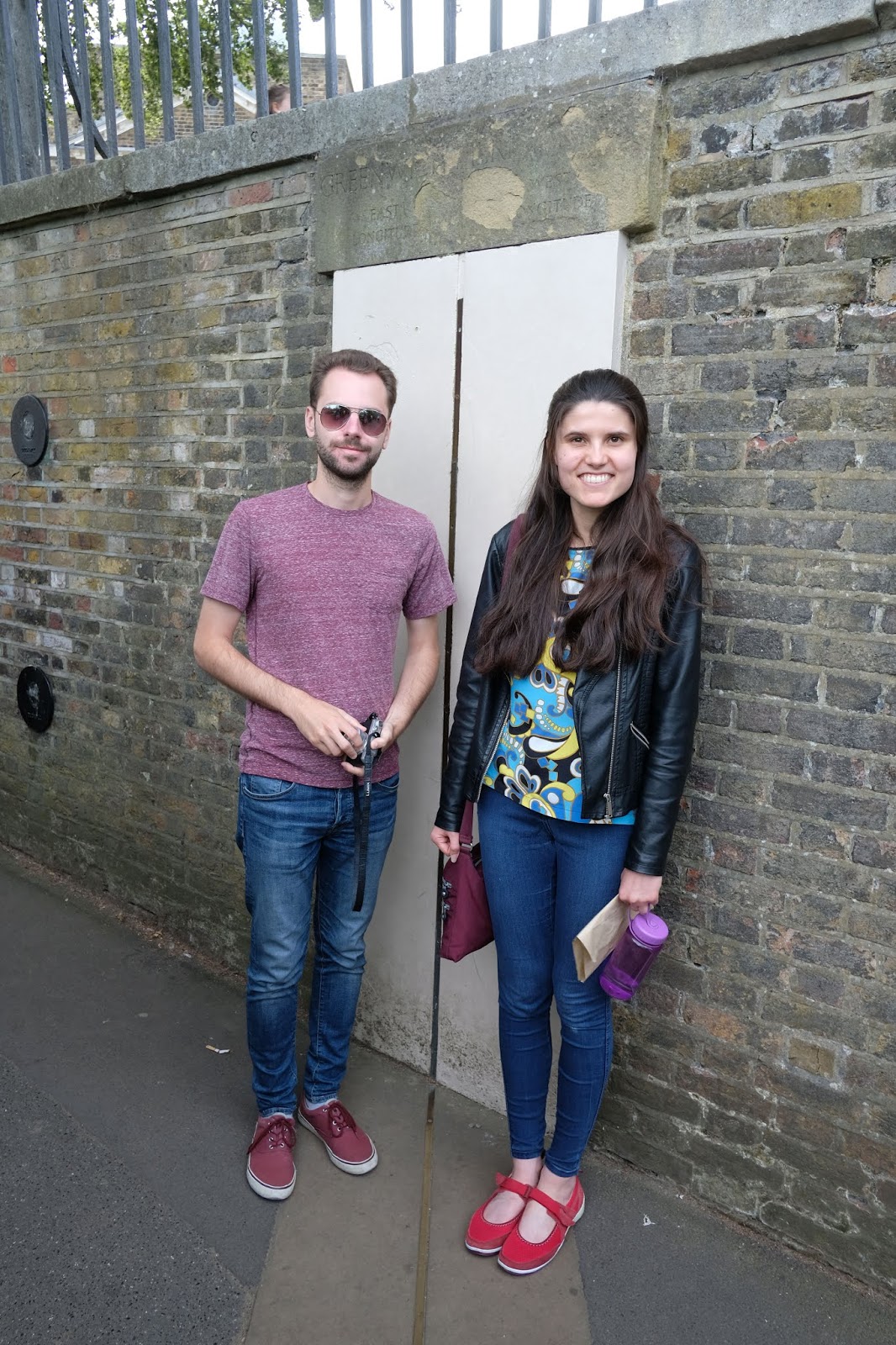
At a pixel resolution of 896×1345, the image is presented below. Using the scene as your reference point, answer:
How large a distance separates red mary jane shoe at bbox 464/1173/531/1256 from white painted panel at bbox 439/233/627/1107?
0.51 m

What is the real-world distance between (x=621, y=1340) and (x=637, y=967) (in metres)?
0.84

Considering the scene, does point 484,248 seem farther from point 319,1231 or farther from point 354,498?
point 319,1231

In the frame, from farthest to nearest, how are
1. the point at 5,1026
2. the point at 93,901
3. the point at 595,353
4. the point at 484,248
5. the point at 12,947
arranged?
the point at 93,901 < the point at 12,947 < the point at 5,1026 < the point at 484,248 < the point at 595,353

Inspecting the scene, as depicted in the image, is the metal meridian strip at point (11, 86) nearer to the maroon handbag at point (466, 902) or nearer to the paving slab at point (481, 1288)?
the maroon handbag at point (466, 902)

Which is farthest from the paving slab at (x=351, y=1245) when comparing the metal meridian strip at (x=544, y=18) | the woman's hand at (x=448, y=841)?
the metal meridian strip at (x=544, y=18)

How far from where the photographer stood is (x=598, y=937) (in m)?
2.45

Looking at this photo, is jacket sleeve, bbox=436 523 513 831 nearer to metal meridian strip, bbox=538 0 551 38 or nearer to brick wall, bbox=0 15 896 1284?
brick wall, bbox=0 15 896 1284

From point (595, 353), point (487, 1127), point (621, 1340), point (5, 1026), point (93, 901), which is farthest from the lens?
point (93, 901)

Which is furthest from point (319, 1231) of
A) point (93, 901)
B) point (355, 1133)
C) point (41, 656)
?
point (41, 656)

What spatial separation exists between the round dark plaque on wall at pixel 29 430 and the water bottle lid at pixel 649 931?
3.42 m

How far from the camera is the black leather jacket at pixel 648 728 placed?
233 cm

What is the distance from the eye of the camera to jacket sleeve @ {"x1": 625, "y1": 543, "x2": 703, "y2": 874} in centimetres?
232

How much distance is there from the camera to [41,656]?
474 centimetres

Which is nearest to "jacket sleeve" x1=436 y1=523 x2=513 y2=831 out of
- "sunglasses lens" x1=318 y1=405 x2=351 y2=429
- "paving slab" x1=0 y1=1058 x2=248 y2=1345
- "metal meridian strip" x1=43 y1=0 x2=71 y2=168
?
"sunglasses lens" x1=318 y1=405 x2=351 y2=429
